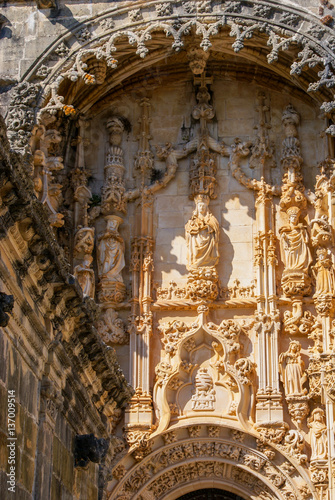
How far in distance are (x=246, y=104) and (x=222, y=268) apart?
114 inches

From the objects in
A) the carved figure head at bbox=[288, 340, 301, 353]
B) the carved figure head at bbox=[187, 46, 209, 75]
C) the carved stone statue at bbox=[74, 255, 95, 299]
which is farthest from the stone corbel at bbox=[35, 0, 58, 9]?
the carved figure head at bbox=[288, 340, 301, 353]

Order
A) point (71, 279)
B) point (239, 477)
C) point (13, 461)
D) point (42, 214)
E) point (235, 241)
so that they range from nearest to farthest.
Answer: point (13, 461), point (42, 214), point (71, 279), point (239, 477), point (235, 241)

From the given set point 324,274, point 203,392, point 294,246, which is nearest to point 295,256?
point 294,246

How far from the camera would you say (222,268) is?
17094mm

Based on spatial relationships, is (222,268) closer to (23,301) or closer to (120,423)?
(120,423)

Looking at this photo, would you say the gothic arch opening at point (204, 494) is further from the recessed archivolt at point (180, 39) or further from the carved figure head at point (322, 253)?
the recessed archivolt at point (180, 39)

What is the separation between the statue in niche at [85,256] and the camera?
657 inches

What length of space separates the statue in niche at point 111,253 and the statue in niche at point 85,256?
0.66 feet

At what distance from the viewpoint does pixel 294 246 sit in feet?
55.0

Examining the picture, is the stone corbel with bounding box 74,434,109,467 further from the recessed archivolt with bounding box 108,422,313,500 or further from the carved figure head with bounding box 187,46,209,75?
the carved figure head with bounding box 187,46,209,75

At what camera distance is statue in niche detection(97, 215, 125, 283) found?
16984 millimetres

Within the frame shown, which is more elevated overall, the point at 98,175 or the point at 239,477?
the point at 98,175

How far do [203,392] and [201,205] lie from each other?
9.60 ft

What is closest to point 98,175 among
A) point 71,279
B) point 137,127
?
point 137,127
